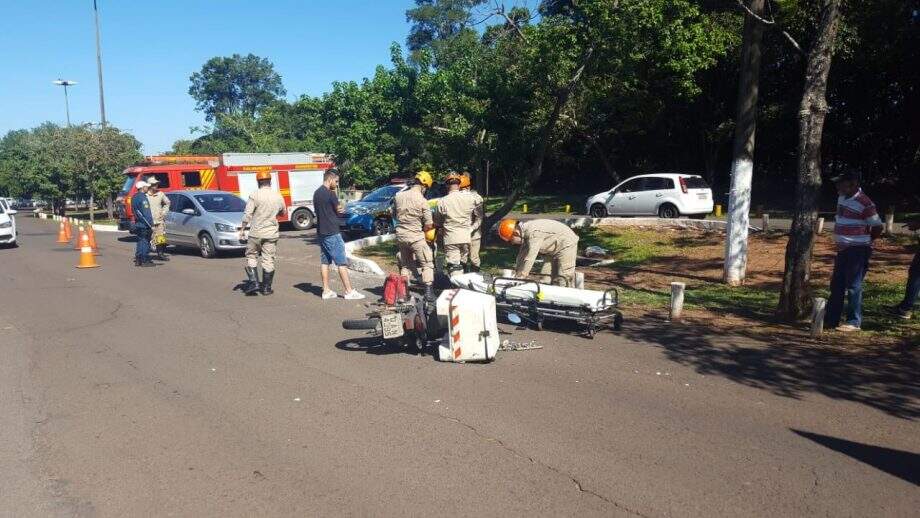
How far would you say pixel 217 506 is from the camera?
4.03 meters

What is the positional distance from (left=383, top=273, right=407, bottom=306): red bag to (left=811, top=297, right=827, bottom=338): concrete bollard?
14.5 feet

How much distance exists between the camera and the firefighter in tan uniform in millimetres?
9281

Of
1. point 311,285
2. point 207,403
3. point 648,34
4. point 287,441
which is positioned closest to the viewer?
point 287,441

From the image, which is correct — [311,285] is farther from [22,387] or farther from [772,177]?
[772,177]

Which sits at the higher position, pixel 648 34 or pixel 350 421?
pixel 648 34

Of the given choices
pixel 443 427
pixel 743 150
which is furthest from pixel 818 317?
pixel 443 427

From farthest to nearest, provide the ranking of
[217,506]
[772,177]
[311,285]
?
[772,177] → [311,285] → [217,506]

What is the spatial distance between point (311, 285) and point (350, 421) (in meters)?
6.64

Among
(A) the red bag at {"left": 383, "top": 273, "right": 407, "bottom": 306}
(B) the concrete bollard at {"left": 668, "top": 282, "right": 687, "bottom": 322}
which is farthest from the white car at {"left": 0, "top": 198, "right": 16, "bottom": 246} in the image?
(B) the concrete bollard at {"left": 668, "top": 282, "right": 687, "bottom": 322}

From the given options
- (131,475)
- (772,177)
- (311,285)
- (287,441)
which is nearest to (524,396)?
(287,441)

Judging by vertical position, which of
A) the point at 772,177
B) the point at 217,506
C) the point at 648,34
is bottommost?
the point at 217,506

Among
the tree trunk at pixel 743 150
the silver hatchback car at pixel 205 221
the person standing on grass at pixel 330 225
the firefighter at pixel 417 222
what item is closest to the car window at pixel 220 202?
the silver hatchback car at pixel 205 221

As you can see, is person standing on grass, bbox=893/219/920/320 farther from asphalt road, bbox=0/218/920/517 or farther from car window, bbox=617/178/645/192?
car window, bbox=617/178/645/192

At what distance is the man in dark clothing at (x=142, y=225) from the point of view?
14.5 m
